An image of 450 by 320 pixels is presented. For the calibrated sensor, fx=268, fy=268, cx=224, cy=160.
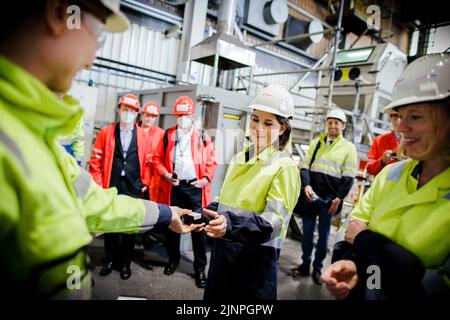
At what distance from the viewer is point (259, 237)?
1204 mm

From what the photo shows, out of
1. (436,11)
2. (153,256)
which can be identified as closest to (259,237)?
(436,11)

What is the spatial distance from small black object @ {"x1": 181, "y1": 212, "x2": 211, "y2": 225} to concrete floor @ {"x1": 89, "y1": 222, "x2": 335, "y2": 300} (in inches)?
60.1

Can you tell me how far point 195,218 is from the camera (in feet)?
3.81

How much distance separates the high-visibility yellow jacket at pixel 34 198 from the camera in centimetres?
48

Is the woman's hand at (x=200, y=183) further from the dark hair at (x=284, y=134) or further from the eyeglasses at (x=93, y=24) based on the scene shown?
the eyeglasses at (x=93, y=24)

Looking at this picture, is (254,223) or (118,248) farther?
(118,248)

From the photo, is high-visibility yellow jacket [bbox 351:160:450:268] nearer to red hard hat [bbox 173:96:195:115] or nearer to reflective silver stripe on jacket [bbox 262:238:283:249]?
reflective silver stripe on jacket [bbox 262:238:283:249]

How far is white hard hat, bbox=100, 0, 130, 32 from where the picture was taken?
0.64 meters

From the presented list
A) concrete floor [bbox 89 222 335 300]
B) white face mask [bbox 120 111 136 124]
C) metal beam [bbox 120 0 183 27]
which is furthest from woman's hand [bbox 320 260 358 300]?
metal beam [bbox 120 0 183 27]

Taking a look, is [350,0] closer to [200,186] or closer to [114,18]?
[200,186]

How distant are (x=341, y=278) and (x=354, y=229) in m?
0.18

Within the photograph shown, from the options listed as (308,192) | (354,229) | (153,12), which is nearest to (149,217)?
(354,229)

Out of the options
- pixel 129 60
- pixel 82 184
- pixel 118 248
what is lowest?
pixel 118 248

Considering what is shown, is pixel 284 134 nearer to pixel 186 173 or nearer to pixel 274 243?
pixel 274 243
